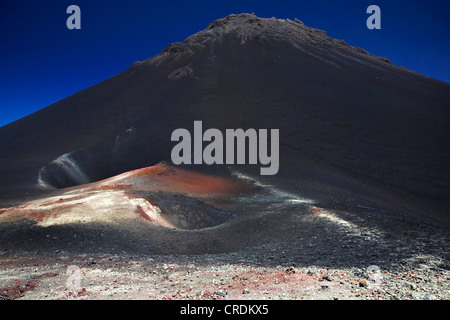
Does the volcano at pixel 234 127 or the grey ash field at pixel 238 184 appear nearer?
the grey ash field at pixel 238 184

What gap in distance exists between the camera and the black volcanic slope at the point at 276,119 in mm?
20828

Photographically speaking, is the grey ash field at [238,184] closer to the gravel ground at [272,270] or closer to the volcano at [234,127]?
the gravel ground at [272,270]

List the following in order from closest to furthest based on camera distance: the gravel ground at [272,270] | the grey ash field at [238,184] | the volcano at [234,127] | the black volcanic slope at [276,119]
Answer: the gravel ground at [272,270] < the grey ash field at [238,184] < the volcano at [234,127] < the black volcanic slope at [276,119]

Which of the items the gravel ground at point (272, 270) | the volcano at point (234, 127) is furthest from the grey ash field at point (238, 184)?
the volcano at point (234, 127)

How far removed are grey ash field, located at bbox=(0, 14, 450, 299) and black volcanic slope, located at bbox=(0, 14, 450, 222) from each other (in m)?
0.18

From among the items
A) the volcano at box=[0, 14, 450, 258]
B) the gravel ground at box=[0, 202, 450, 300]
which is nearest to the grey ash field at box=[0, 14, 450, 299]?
the gravel ground at box=[0, 202, 450, 300]

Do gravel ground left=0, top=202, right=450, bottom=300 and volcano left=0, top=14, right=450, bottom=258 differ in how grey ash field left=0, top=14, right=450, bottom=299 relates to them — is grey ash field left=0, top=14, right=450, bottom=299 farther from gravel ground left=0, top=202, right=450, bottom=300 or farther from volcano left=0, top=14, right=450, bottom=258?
volcano left=0, top=14, right=450, bottom=258

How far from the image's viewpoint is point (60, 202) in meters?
12.6

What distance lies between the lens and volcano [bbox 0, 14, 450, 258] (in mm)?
13742

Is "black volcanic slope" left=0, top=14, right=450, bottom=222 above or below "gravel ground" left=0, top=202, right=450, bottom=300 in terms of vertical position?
above

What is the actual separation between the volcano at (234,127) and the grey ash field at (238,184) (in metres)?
0.17

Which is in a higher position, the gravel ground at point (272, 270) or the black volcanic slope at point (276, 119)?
the black volcanic slope at point (276, 119)
